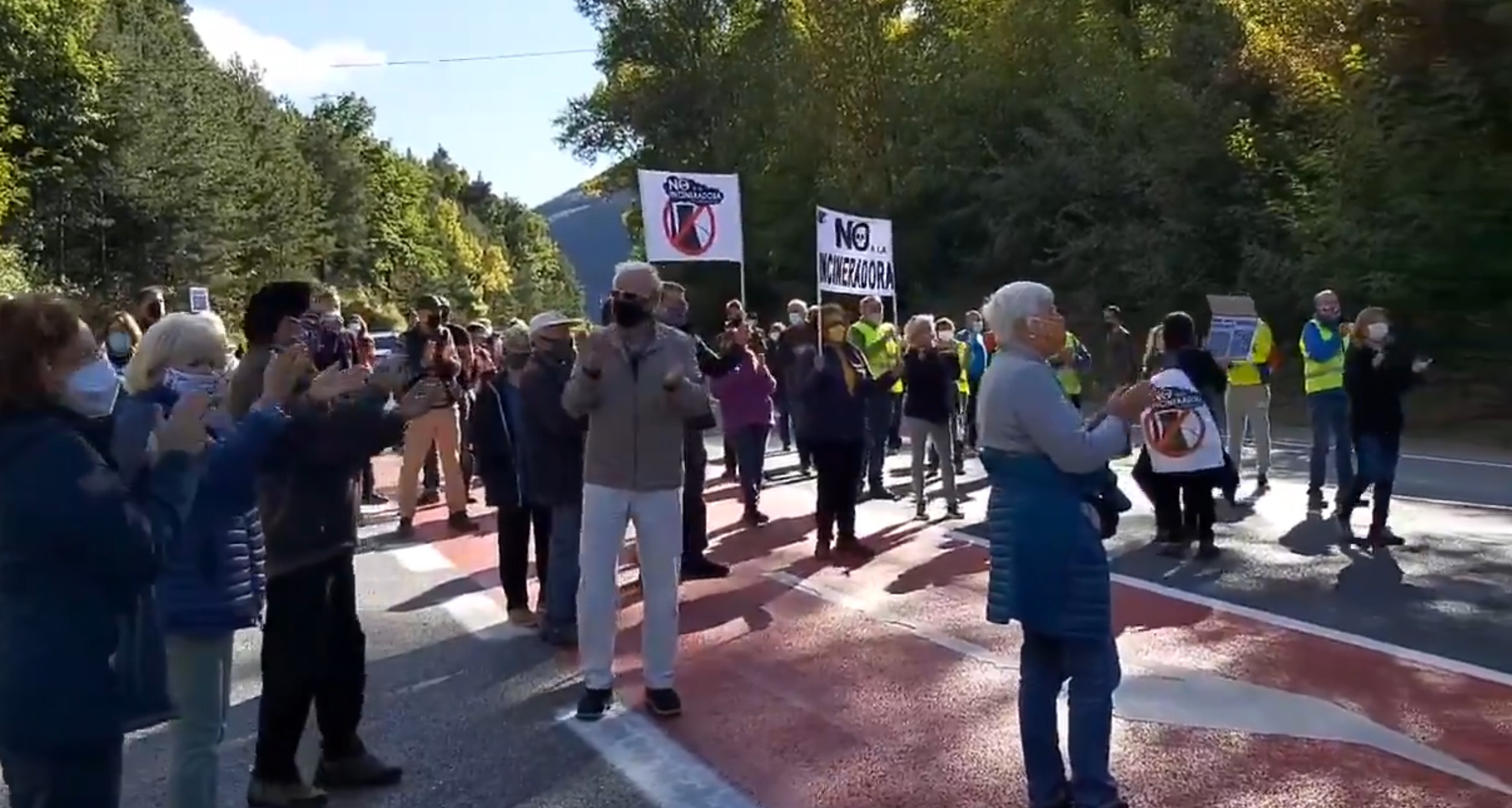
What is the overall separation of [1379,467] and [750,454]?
16.5 feet

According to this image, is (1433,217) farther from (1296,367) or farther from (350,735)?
(350,735)

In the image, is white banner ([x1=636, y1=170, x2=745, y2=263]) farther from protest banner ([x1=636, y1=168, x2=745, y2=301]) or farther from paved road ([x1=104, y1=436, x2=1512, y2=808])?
paved road ([x1=104, y1=436, x2=1512, y2=808])

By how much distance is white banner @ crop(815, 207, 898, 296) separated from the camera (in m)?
17.0

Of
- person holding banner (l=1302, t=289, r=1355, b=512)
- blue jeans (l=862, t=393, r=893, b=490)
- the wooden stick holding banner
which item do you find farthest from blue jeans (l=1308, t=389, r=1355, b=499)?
the wooden stick holding banner

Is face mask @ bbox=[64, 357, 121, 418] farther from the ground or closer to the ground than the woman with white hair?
farther from the ground

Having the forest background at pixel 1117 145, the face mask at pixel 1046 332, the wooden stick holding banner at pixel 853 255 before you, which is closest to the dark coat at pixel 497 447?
the face mask at pixel 1046 332

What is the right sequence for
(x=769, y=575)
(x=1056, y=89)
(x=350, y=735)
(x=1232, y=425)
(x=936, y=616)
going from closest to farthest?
(x=350, y=735), (x=936, y=616), (x=769, y=575), (x=1232, y=425), (x=1056, y=89)

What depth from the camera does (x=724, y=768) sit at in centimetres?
664

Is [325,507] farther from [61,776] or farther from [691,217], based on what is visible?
[691,217]

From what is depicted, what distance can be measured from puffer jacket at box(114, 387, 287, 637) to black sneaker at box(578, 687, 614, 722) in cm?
229

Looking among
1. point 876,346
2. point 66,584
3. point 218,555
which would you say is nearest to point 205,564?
point 218,555

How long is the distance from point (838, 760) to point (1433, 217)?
19629 millimetres

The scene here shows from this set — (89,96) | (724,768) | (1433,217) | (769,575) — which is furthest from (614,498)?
(89,96)

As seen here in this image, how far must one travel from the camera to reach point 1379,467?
1179 cm
